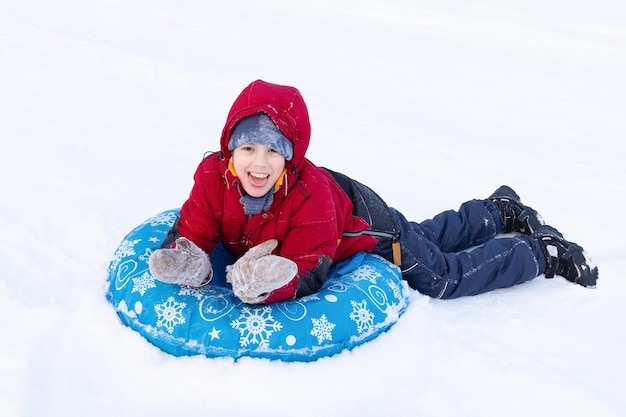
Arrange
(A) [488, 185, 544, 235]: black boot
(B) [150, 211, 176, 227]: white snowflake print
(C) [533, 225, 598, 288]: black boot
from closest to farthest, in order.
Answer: (B) [150, 211, 176, 227]: white snowflake print → (C) [533, 225, 598, 288]: black boot → (A) [488, 185, 544, 235]: black boot

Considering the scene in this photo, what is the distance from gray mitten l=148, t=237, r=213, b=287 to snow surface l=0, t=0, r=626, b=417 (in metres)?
0.29

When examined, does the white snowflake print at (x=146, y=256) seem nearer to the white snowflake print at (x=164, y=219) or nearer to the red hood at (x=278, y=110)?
the white snowflake print at (x=164, y=219)

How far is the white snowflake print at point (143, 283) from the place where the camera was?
2266 mm

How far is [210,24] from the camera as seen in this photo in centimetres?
852

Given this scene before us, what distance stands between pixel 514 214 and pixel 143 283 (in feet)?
6.81

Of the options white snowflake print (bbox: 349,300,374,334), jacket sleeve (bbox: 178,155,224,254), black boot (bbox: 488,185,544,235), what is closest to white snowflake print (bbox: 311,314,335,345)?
white snowflake print (bbox: 349,300,374,334)

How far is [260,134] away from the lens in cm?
212

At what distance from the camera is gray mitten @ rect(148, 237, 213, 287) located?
6.75ft

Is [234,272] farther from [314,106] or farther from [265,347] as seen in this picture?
[314,106]

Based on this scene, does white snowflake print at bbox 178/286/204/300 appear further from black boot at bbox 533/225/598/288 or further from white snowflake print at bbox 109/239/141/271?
black boot at bbox 533/225/598/288

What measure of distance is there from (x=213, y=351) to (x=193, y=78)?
4.26m

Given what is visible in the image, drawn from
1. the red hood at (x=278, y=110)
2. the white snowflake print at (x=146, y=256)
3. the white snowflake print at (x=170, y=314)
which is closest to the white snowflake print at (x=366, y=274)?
the red hood at (x=278, y=110)

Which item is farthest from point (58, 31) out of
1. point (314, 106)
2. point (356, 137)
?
point (356, 137)

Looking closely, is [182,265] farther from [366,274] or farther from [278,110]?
[366,274]
